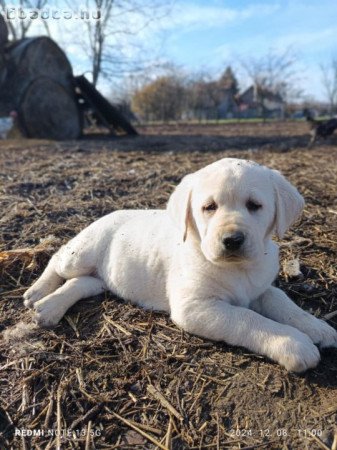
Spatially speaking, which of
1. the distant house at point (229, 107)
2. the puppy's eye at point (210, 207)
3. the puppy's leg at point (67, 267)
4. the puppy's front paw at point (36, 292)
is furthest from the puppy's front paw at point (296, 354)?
the distant house at point (229, 107)

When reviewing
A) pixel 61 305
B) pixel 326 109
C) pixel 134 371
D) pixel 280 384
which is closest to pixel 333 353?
pixel 280 384

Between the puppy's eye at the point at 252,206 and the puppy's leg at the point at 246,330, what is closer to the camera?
the puppy's leg at the point at 246,330

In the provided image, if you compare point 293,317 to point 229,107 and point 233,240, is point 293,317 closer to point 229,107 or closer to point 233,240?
point 233,240

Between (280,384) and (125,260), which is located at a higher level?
(125,260)

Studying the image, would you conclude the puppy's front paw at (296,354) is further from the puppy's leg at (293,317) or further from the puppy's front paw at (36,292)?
the puppy's front paw at (36,292)

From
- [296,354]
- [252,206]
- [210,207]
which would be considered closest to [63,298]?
[210,207]

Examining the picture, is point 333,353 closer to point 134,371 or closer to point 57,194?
point 134,371

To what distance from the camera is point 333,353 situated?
259 centimetres

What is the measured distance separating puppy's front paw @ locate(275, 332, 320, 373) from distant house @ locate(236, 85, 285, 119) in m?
52.3

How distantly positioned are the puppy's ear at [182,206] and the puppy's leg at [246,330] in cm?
50

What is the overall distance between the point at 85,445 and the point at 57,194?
15.3 ft

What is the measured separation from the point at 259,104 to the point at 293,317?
58.4 m

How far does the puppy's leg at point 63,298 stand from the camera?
121 inches

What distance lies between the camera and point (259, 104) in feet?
188
